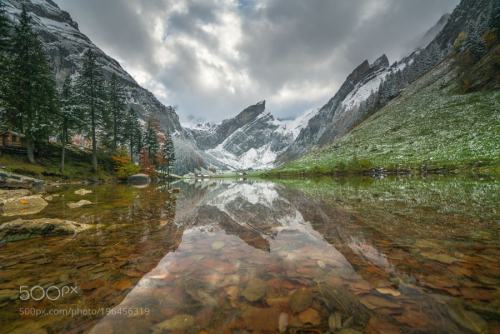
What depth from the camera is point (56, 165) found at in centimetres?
3222

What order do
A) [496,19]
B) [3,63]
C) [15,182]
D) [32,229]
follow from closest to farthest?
[32,229] → [15,182] → [3,63] → [496,19]

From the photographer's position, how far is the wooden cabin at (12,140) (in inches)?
1107

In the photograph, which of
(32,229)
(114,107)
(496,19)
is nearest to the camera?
(32,229)

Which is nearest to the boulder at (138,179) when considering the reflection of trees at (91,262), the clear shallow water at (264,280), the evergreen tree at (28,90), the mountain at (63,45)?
Result: the evergreen tree at (28,90)

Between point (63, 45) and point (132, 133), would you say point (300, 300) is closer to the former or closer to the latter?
point (132, 133)

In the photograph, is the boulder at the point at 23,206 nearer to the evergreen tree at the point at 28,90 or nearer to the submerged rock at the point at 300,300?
the submerged rock at the point at 300,300

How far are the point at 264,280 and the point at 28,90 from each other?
130ft

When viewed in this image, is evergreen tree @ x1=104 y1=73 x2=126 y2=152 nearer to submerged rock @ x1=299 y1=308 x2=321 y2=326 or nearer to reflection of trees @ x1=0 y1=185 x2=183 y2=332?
reflection of trees @ x1=0 y1=185 x2=183 y2=332

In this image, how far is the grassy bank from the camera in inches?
1013

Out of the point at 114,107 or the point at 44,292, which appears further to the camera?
the point at 114,107

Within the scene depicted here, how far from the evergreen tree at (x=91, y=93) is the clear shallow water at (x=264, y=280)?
38.7 m

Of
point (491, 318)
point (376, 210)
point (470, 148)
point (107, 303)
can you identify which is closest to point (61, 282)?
point (107, 303)

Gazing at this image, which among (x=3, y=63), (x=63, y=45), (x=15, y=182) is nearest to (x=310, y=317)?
(x=15, y=182)

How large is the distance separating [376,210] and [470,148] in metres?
42.2
